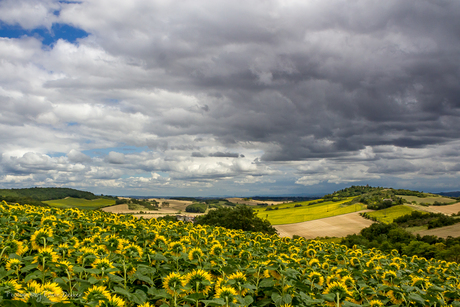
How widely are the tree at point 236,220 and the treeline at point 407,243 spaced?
13.6 m

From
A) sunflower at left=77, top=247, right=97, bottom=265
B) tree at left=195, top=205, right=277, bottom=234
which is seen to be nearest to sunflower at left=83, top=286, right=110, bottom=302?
sunflower at left=77, top=247, right=97, bottom=265

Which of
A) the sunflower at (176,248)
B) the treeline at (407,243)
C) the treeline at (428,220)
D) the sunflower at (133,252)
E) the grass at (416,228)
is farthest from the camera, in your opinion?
the grass at (416,228)

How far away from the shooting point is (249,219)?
136ft

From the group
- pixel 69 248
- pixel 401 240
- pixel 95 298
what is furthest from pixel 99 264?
pixel 401 240

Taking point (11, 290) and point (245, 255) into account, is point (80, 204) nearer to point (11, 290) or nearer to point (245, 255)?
point (245, 255)

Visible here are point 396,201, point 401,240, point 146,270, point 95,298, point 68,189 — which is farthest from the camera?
point 68,189

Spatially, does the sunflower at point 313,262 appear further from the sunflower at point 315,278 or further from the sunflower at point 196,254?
the sunflower at point 196,254

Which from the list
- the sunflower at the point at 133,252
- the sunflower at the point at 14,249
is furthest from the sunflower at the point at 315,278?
the sunflower at the point at 14,249

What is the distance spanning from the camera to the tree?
132ft

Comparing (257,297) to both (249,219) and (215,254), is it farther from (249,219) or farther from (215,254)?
(249,219)

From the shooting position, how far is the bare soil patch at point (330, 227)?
84537 mm

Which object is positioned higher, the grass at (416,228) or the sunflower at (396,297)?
the sunflower at (396,297)

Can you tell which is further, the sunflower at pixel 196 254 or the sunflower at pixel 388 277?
the sunflower at pixel 388 277

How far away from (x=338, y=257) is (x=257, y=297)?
214 inches
